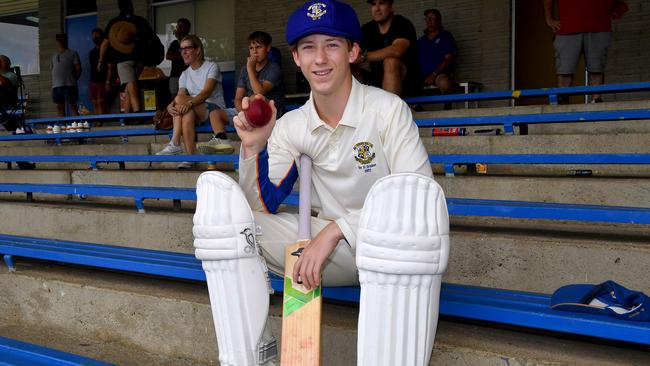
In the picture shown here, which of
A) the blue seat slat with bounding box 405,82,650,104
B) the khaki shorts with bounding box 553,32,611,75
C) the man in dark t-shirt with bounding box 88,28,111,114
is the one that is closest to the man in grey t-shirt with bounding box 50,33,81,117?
the man in dark t-shirt with bounding box 88,28,111,114

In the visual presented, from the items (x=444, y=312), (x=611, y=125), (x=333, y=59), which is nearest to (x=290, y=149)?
(x=333, y=59)

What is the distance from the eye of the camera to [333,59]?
75.9 inches

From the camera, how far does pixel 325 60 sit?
6.29ft

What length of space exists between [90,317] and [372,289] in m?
1.74

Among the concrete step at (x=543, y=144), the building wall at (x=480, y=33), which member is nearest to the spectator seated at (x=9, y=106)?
the building wall at (x=480, y=33)

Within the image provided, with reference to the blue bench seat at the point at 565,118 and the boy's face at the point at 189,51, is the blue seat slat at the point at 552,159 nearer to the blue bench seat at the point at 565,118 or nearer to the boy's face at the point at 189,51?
the blue bench seat at the point at 565,118

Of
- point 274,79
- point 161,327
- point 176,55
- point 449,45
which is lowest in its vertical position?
point 161,327

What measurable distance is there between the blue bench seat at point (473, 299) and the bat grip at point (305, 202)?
0.28 metres

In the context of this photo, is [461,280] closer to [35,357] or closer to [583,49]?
[35,357]

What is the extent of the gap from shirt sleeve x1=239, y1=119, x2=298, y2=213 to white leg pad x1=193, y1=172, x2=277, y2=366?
212 mm

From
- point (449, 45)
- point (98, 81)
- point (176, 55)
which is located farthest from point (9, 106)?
point (449, 45)

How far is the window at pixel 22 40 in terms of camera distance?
11977 millimetres

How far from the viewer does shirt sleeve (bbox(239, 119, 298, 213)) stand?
1.93 meters

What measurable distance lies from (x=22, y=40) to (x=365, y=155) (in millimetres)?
12167
